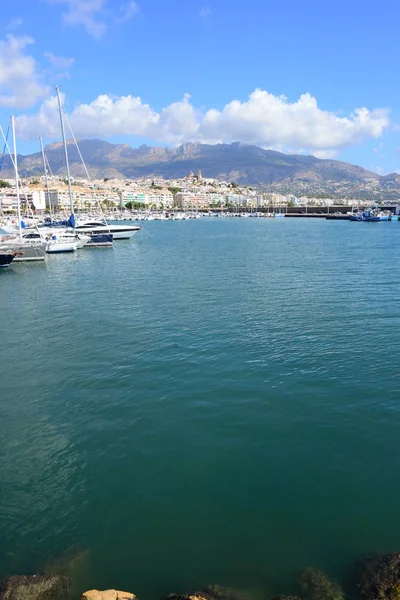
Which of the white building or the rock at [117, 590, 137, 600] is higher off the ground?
the white building

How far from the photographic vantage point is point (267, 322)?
20656 millimetres

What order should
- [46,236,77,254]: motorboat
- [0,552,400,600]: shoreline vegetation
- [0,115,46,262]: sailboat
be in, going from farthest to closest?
[46,236,77,254]: motorboat, [0,115,46,262]: sailboat, [0,552,400,600]: shoreline vegetation

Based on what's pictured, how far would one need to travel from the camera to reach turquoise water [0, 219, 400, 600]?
795 centimetres

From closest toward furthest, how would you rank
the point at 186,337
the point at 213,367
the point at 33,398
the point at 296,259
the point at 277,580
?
the point at 277,580, the point at 33,398, the point at 213,367, the point at 186,337, the point at 296,259

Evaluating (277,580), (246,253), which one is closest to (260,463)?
(277,580)

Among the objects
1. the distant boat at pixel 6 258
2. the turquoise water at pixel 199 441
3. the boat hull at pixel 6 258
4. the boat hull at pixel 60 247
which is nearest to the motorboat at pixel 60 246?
the boat hull at pixel 60 247

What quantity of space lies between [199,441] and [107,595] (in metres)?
4.75

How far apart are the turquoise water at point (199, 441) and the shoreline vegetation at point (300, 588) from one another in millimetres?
250

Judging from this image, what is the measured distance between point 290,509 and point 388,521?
1.77 m

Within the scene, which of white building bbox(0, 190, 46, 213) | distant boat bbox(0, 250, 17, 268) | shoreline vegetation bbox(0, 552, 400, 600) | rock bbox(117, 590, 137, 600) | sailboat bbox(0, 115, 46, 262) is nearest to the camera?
rock bbox(117, 590, 137, 600)

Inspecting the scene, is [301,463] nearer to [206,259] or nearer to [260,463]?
[260,463]

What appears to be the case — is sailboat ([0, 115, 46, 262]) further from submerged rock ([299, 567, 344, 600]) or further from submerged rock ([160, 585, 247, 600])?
submerged rock ([299, 567, 344, 600])

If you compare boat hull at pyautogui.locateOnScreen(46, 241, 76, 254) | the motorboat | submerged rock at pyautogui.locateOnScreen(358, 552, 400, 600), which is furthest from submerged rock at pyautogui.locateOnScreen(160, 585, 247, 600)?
boat hull at pyautogui.locateOnScreen(46, 241, 76, 254)

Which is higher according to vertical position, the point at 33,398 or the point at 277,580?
the point at 33,398
